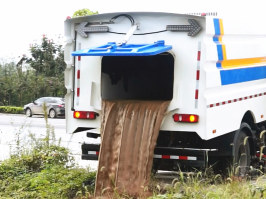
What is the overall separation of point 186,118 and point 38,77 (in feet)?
105

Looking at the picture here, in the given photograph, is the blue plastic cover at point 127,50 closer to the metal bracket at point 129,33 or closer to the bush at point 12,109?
the metal bracket at point 129,33

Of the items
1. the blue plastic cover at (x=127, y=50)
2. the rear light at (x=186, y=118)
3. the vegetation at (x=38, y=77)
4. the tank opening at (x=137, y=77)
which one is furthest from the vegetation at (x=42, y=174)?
the vegetation at (x=38, y=77)

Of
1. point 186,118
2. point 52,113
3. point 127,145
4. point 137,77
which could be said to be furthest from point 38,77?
point 186,118

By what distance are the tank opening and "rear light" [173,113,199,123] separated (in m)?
1.13

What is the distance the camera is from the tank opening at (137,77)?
938 centimetres

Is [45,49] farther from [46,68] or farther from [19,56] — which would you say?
[19,56]

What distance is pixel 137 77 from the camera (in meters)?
9.80

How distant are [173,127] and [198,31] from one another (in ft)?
4.46

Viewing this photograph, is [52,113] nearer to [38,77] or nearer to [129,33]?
[38,77]

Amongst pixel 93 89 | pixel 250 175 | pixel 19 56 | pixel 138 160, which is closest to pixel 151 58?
pixel 93 89

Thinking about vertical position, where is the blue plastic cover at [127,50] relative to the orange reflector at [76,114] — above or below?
above

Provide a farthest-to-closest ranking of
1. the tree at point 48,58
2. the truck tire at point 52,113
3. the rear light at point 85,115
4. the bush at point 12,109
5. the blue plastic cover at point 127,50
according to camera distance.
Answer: the tree at point 48,58
the bush at point 12,109
the truck tire at point 52,113
the rear light at point 85,115
the blue plastic cover at point 127,50

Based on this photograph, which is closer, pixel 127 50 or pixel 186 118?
pixel 127 50

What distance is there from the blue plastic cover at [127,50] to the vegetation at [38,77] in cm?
3076
